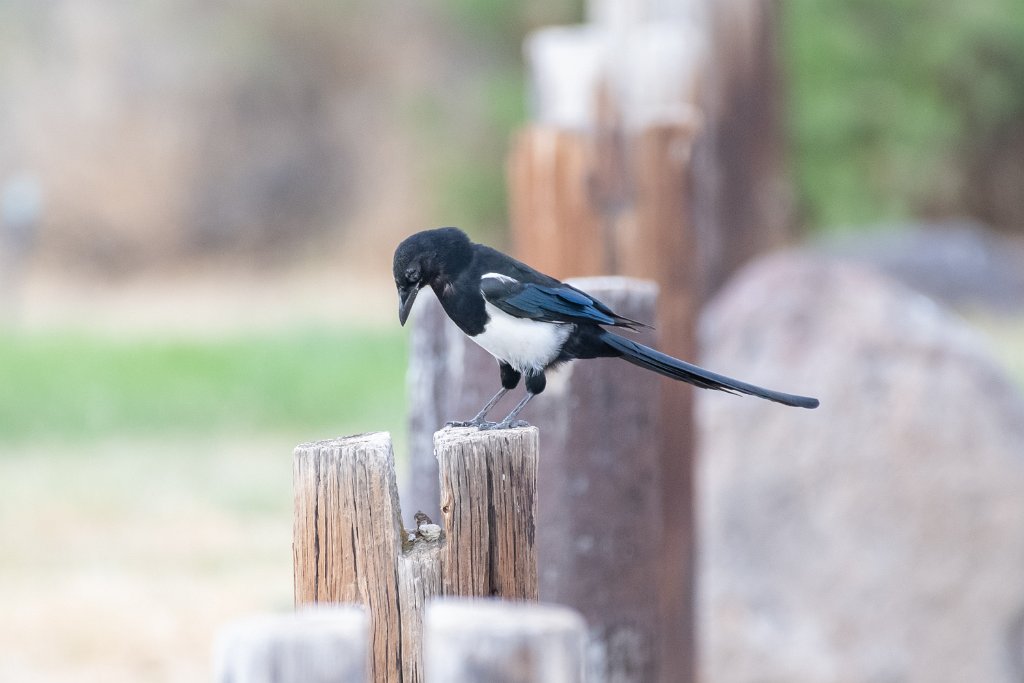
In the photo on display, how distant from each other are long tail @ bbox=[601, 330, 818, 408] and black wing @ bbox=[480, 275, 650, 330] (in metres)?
0.04

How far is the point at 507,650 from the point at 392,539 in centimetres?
63

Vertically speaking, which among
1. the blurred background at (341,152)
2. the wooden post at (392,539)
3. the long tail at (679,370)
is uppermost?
the blurred background at (341,152)

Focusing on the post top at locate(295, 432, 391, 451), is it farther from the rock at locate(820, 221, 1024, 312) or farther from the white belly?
the rock at locate(820, 221, 1024, 312)

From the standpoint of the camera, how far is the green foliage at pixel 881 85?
16891mm

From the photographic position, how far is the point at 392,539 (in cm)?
199

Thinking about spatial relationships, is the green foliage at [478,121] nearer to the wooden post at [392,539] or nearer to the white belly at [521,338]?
the white belly at [521,338]

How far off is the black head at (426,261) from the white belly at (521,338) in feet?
0.36

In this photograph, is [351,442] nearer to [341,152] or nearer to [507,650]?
[507,650]

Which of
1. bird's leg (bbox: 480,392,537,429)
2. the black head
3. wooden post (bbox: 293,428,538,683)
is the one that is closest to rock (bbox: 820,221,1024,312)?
bird's leg (bbox: 480,392,537,429)

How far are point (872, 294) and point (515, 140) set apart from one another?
51.0 inches

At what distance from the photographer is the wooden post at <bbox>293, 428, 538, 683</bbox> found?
1.98 metres

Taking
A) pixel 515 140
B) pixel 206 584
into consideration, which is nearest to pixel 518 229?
pixel 515 140

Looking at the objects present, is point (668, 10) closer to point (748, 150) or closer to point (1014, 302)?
point (748, 150)

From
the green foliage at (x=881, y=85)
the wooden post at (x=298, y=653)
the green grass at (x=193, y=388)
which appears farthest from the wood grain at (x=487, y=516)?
the green foliage at (x=881, y=85)
